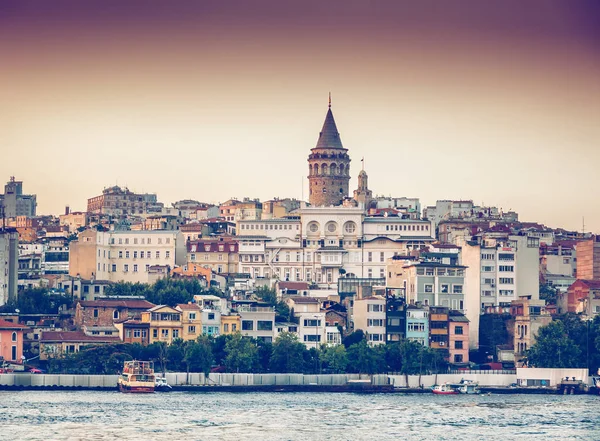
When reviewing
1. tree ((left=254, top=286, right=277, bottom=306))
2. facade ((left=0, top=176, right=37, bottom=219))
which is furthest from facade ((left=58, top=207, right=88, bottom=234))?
tree ((left=254, top=286, right=277, bottom=306))

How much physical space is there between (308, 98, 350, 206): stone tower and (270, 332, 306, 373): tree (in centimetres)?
5017

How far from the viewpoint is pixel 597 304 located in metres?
97.9

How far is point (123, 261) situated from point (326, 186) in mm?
25880

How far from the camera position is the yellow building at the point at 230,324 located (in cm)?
9031

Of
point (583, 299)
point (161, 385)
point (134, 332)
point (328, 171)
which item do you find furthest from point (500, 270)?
point (328, 171)

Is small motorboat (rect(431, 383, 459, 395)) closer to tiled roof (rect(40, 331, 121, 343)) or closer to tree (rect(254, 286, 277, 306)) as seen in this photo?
tree (rect(254, 286, 277, 306))

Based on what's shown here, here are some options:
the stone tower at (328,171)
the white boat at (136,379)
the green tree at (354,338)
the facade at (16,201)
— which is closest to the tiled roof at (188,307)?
the green tree at (354,338)

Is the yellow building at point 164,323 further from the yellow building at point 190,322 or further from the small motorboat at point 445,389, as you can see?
the small motorboat at point 445,389

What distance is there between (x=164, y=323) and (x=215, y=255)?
89.3 ft

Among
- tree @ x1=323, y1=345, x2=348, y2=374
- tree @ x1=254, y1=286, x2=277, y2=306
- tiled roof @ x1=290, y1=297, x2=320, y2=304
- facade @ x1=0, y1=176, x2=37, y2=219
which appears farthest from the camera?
facade @ x1=0, y1=176, x2=37, y2=219

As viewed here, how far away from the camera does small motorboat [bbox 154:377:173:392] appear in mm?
82363

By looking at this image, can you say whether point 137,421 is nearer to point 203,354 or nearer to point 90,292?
point 203,354

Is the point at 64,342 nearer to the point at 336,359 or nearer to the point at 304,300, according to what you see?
the point at 336,359

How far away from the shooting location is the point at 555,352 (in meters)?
87.5
